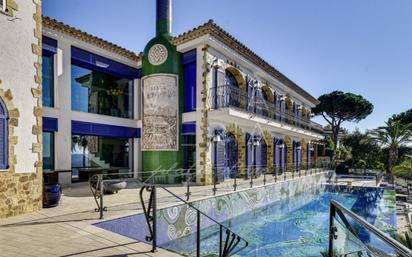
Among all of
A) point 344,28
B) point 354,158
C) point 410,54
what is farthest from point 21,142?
point 354,158

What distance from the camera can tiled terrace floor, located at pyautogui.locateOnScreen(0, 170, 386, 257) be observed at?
4152mm

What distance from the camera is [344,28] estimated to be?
49.1ft

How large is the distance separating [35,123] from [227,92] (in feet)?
29.4

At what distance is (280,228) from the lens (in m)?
10.2

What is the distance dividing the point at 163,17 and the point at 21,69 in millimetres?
8279

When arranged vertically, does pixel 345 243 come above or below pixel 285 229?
above

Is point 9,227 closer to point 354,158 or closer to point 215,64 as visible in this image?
point 215,64

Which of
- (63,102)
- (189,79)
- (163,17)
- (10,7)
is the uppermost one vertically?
(163,17)

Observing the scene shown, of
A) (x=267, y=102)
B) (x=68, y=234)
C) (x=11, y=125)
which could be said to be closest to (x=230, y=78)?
(x=267, y=102)

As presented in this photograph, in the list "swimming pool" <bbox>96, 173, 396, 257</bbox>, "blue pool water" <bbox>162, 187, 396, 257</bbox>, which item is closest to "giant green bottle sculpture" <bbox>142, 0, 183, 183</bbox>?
"swimming pool" <bbox>96, 173, 396, 257</bbox>

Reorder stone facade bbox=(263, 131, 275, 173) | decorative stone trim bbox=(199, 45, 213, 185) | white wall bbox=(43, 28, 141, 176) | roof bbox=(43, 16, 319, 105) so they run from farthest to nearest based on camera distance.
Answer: stone facade bbox=(263, 131, 275, 173) → decorative stone trim bbox=(199, 45, 213, 185) → white wall bbox=(43, 28, 141, 176) → roof bbox=(43, 16, 319, 105)

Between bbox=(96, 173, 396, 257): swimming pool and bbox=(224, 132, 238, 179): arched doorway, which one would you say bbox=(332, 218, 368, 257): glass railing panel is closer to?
bbox=(96, 173, 396, 257): swimming pool

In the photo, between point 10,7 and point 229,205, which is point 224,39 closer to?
point 229,205

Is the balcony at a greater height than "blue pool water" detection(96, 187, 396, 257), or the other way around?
the balcony
